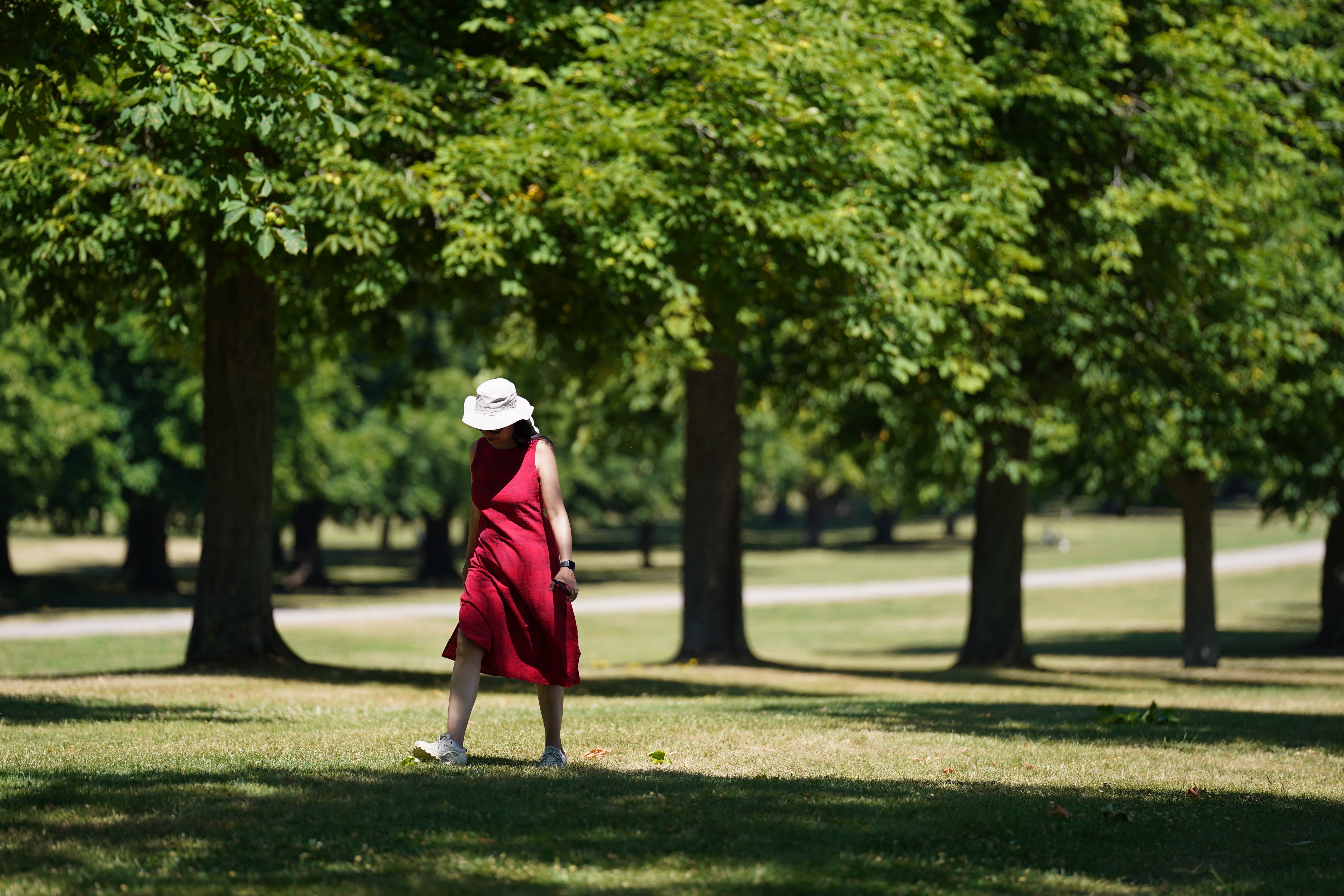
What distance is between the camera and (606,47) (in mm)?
12062

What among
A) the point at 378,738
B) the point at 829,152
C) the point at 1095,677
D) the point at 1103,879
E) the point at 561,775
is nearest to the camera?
the point at 1103,879

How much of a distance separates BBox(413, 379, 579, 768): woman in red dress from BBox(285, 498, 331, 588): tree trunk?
32.4 m

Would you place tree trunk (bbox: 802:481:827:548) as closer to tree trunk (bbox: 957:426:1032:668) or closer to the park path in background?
the park path in background

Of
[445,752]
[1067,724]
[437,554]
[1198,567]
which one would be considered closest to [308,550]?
[437,554]

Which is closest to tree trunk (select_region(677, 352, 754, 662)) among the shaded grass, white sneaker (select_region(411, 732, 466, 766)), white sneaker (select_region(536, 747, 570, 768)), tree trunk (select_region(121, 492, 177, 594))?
the shaded grass

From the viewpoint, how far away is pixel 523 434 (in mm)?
6789

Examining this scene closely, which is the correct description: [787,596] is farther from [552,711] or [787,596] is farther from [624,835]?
[624,835]

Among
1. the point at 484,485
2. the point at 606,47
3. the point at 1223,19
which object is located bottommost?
the point at 484,485

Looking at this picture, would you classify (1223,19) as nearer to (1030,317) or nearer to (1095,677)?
(1030,317)

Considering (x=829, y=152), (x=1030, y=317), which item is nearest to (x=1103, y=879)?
(x=829, y=152)

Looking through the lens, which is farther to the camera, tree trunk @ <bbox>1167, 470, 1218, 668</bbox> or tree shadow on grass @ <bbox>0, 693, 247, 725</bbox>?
tree trunk @ <bbox>1167, 470, 1218, 668</bbox>

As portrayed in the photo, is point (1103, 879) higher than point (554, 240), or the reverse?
point (554, 240)

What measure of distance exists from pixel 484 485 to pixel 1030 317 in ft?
34.8

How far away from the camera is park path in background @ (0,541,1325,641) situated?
25125 millimetres
